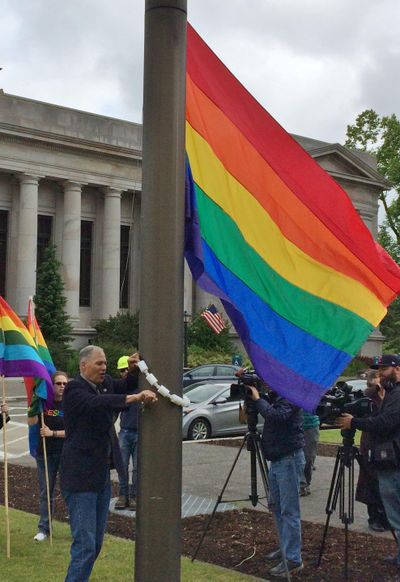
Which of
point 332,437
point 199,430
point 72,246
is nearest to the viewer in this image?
point 199,430

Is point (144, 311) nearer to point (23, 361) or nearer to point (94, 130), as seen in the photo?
point (23, 361)

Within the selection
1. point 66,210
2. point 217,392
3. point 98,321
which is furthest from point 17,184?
point 217,392

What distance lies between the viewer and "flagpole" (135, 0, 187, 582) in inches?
145

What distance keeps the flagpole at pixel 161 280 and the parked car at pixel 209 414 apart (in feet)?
52.4

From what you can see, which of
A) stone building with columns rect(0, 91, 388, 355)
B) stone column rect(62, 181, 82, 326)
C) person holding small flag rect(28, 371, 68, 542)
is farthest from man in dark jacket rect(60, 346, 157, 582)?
stone column rect(62, 181, 82, 326)

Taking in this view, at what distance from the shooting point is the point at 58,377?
30.1 ft

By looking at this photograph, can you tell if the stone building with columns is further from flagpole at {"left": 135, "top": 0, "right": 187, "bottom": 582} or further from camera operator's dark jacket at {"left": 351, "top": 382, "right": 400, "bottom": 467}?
flagpole at {"left": 135, "top": 0, "right": 187, "bottom": 582}

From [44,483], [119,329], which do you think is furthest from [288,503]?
[119,329]

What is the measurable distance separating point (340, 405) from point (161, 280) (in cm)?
406

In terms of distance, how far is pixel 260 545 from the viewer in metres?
8.66

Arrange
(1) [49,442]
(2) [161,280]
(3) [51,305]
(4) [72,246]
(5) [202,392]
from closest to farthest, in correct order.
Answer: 1. (2) [161,280]
2. (1) [49,442]
3. (5) [202,392]
4. (3) [51,305]
5. (4) [72,246]

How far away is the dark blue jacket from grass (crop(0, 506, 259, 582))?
1.87 metres

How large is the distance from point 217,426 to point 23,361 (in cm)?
1205

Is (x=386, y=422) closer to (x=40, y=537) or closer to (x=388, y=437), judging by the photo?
(x=388, y=437)
